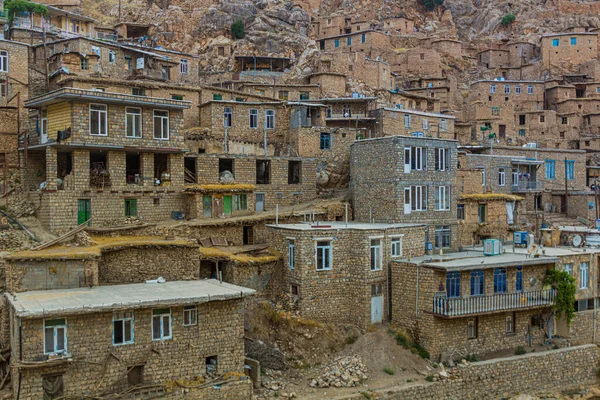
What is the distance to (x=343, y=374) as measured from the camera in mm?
24328

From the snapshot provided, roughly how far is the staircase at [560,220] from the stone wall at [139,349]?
27.9 metres

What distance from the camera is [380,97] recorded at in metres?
49.9

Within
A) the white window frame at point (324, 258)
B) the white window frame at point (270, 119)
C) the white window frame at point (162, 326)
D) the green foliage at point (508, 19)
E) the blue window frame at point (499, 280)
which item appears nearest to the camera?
the white window frame at point (162, 326)

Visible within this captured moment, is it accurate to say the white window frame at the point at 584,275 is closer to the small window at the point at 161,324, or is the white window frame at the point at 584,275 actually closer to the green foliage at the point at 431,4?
the small window at the point at 161,324

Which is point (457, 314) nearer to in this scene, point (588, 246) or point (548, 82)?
point (588, 246)

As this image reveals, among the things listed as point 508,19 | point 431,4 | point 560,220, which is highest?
point 431,4

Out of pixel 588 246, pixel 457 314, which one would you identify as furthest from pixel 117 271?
pixel 588 246

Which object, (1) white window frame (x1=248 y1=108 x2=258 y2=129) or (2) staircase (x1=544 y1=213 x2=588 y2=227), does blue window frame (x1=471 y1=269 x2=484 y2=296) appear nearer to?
(2) staircase (x1=544 y1=213 x2=588 y2=227)

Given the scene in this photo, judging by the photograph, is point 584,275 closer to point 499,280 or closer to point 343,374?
point 499,280

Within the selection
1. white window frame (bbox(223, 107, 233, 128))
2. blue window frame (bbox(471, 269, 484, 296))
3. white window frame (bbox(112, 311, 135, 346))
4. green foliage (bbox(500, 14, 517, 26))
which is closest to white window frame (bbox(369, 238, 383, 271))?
blue window frame (bbox(471, 269, 484, 296))

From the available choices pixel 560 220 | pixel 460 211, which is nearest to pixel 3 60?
pixel 460 211

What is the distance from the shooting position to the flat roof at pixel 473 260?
2607 cm

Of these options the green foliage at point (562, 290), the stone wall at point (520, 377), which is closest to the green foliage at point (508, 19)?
the green foliage at point (562, 290)

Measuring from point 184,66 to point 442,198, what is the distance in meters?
28.9
